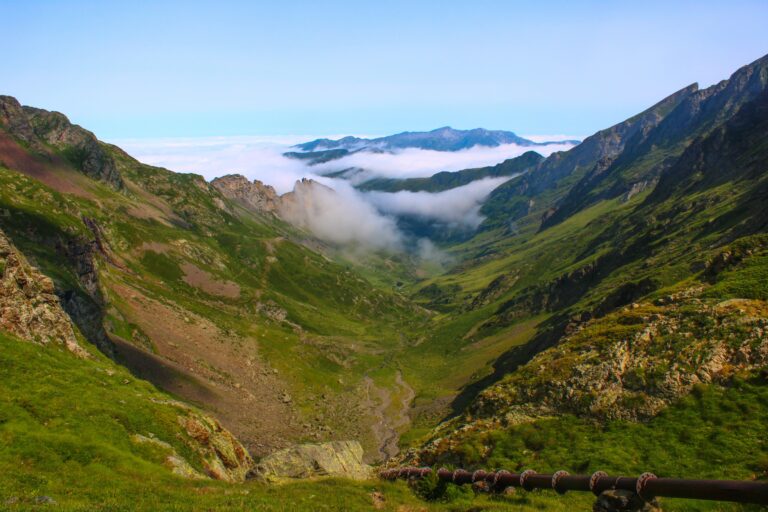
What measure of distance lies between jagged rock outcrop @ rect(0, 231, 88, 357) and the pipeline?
5642cm

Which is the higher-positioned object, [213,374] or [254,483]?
[254,483]

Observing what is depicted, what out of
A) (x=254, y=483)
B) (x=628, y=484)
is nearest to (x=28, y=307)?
(x=254, y=483)

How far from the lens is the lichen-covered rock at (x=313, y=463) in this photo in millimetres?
45031

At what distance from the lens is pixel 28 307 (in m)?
68.4

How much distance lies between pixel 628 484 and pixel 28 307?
74.3 metres

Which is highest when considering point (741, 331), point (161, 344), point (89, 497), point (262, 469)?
point (741, 331)

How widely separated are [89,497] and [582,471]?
1276 inches

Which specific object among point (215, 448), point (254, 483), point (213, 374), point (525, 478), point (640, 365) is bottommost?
point (213, 374)

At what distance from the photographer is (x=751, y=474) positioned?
1188 inches

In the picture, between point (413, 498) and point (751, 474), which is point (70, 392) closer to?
point (413, 498)

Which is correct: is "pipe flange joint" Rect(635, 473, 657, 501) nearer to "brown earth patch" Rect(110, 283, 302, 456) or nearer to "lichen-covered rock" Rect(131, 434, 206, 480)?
"lichen-covered rock" Rect(131, 434, 206, 480)

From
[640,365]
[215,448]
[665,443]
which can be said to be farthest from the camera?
[215,448]

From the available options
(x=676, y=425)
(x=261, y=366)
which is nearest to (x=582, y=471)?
(x=676, y=425)

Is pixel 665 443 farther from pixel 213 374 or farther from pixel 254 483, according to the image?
pixel 213 374
